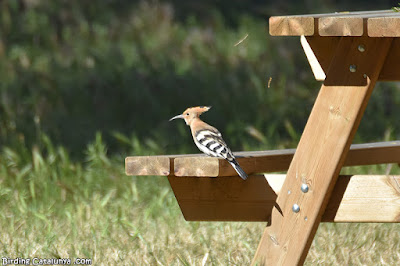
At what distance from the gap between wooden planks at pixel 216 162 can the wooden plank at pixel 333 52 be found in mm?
492

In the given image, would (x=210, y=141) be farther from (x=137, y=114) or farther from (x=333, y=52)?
(x=137, y=114)

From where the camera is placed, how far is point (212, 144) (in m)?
3.49

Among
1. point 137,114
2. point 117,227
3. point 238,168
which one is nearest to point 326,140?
point 238,168

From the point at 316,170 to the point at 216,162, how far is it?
0.41 metres

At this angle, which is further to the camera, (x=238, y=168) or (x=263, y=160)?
(x=263, y=160)

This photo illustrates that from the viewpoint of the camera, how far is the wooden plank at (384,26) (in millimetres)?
2867

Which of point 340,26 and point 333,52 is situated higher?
point 340,26

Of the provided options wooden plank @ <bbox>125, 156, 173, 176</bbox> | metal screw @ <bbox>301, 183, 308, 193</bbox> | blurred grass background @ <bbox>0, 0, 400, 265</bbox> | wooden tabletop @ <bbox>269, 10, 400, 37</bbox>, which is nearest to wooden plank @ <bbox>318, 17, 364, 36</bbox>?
wooden tabletop @ <bbox>269, 10, 400, 37</bbox>

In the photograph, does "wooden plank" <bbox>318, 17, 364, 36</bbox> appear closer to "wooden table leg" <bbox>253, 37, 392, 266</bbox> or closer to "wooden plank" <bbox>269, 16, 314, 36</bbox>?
"wooden plank" <bbox>269, 16, 314, 36</bbox>

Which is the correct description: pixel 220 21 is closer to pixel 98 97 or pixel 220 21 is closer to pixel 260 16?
pixel 260 16

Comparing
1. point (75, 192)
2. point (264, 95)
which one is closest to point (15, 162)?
point (75, 192)

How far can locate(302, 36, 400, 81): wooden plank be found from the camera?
125 inches

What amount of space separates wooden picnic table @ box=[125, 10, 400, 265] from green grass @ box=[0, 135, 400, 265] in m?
0.40

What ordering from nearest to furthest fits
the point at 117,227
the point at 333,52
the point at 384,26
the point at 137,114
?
the point at 384,26, the point at 333,52, the point at 117,227, the point at 137,114
